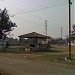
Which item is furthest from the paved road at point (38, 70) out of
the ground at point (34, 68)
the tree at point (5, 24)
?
the tree at point (5, 24)

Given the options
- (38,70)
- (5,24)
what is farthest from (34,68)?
(5,24)

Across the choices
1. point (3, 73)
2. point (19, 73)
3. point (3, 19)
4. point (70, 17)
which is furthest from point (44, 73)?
point (3, 19)

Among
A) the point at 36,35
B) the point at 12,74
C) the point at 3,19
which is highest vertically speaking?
the point at 3,19

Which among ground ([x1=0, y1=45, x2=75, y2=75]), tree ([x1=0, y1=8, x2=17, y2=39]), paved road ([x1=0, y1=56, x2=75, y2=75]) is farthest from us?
tree ([x1=0, y1=8, x2=17, y2=39])

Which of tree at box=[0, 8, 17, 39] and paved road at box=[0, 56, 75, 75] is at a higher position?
tree at box=[0, 8, 17, 39]

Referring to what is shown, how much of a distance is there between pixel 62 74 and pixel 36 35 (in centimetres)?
3400

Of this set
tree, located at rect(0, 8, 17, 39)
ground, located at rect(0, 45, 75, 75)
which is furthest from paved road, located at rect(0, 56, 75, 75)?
tree, located at rect(0, 8, 17, 39)

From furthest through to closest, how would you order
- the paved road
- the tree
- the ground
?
the tree → the ground → the paved road

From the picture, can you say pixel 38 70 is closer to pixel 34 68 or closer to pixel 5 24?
pixel 34 68

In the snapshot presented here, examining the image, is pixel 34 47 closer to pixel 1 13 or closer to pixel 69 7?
pixel 1 13

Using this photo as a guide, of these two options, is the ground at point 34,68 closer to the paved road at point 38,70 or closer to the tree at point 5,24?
the paved road at point 38,70

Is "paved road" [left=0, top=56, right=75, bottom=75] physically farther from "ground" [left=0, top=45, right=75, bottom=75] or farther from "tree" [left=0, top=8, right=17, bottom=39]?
"tree" [left=0, top=8, right=17, bottom=39]

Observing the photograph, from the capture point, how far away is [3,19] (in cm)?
6084

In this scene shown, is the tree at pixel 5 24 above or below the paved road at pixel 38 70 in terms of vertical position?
above
